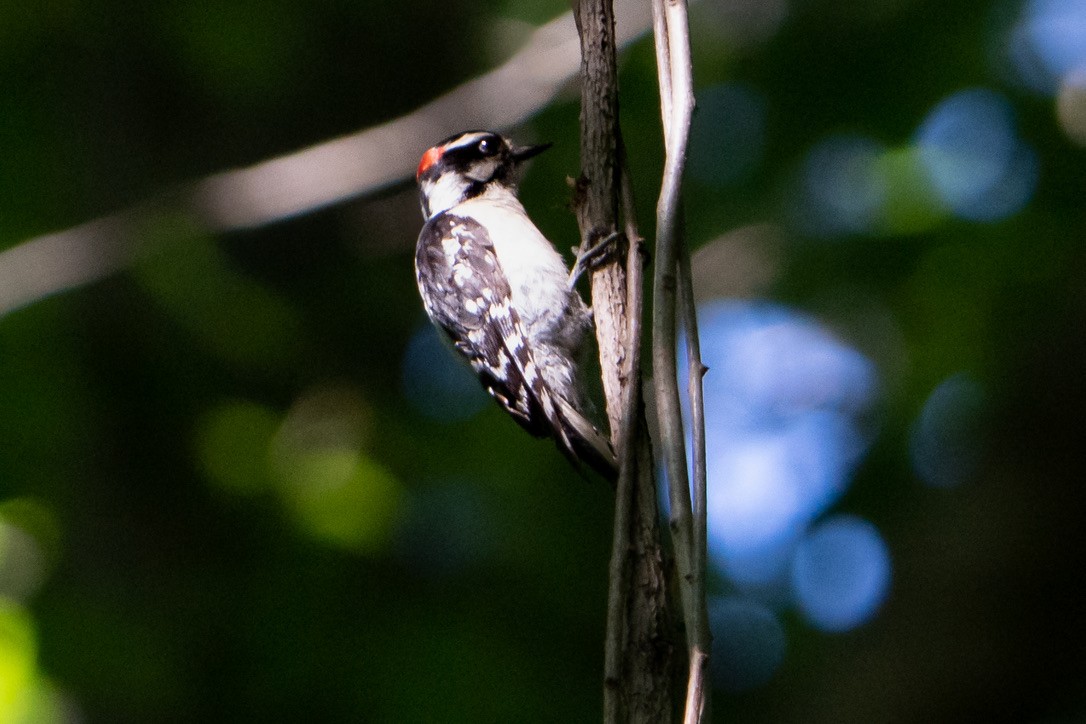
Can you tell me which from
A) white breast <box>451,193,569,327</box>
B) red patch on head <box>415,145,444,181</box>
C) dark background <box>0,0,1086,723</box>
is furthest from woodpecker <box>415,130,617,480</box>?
dark background <box>0,0,1086,723</box>

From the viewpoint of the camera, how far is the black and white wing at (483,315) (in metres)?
3.89

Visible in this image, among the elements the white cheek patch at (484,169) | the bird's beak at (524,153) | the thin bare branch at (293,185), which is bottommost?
the bird's beak at (524,153)

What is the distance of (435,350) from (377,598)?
5.53 feet

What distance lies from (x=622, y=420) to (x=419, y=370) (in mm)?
4664

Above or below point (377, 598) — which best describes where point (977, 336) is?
above

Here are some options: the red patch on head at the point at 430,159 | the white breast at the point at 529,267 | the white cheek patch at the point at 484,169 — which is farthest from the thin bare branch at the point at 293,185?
the white breast at the point at 529,267

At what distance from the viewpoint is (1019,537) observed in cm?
469

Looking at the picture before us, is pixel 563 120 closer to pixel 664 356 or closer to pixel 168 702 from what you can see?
pixel 168 702

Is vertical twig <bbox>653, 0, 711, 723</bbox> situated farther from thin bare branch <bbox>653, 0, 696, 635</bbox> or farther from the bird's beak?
the bird's beak

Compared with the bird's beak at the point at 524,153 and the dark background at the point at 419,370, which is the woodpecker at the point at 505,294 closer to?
the bird's beak at the point at 524,153

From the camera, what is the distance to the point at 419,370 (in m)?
6.78

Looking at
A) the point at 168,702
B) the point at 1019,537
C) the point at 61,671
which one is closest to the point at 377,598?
the point at 168,702

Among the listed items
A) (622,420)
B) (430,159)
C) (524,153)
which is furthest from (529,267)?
(622,420)

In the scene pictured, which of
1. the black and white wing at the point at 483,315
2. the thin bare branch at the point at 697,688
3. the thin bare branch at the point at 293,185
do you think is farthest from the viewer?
the thin bare branch at the point at 293,185
